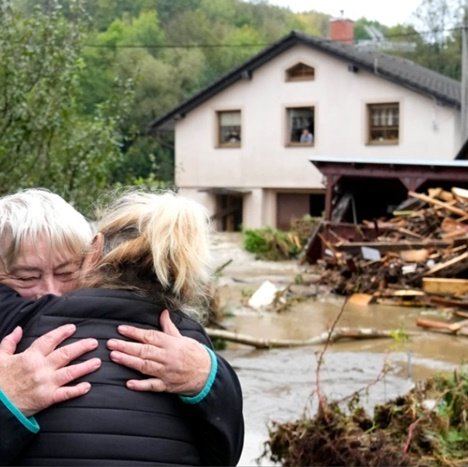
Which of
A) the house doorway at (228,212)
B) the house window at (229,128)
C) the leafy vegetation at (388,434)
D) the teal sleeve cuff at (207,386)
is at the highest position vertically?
the house window at (229,128)

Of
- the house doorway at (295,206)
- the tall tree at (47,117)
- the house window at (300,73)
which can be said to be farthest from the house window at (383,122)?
the tall tree at (47,117)

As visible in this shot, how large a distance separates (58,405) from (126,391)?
0.15 meters

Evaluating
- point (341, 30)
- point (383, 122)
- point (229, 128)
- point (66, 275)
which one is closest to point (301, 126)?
point (229, 128)

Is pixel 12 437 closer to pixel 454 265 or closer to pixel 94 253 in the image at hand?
pixel 94 253

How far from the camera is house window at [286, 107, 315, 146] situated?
32.7 m

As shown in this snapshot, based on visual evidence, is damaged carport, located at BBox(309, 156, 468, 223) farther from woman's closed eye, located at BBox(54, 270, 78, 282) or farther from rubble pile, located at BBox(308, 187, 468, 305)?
woman's closed eye, located at BBox(54, 270, 78, 282)

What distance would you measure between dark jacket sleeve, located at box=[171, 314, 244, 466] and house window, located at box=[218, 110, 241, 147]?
32.3m

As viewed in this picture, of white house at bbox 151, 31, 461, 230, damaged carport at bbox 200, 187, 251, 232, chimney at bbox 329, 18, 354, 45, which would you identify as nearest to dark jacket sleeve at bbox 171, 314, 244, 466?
white house at bbox 151, 31, 461, 230

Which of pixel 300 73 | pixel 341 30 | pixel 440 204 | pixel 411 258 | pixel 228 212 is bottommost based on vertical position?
pixel 228 212

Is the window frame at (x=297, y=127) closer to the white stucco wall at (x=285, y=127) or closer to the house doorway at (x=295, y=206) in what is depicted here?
the white stucco wall at (x=285, y=127)

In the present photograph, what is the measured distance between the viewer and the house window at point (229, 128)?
3444cm

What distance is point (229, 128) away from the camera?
34.8 meters

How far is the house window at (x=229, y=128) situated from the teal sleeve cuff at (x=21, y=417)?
32483mm

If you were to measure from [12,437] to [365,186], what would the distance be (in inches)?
833
